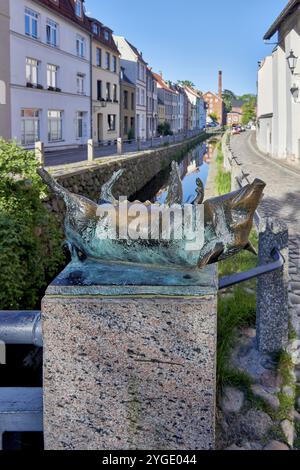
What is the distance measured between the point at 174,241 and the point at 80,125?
29.1m

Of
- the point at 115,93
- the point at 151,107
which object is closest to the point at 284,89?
the point at 115,93

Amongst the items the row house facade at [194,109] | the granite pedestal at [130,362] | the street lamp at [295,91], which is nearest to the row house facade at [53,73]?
the street lamp at [295,91]

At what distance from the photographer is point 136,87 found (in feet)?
150

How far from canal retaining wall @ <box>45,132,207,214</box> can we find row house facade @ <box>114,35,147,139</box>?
10.3 m

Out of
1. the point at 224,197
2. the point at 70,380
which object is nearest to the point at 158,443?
the point at 70,380

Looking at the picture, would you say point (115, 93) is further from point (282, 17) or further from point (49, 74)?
point (282, 17)

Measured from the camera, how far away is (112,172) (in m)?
18.1

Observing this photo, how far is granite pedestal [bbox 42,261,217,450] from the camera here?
5.77ft

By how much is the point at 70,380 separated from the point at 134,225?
24.8 inches

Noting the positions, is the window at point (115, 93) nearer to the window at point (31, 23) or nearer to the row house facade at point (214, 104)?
the window at point (31, 23)

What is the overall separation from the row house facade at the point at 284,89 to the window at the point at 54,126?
11.4 m

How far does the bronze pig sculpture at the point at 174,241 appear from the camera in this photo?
1979mm

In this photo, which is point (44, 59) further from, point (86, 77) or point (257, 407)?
point (257, 407)

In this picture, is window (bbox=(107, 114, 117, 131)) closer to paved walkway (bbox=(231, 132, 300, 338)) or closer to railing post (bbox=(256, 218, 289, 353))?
paved walkway (bbox=(231, 132, 300, 338))
